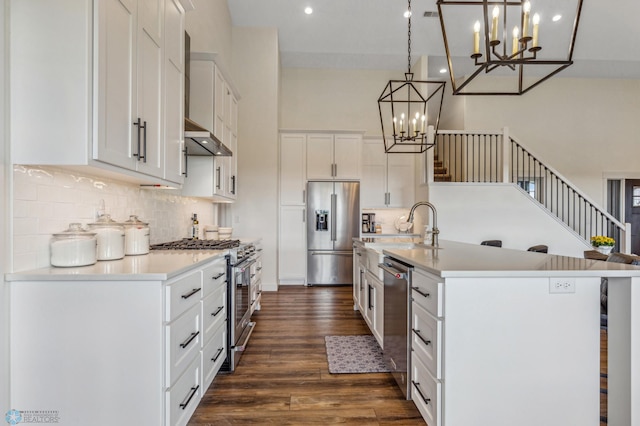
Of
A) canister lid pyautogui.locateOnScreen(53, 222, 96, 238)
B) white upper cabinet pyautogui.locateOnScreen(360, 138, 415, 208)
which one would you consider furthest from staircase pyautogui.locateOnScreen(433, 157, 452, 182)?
canister lid pyautogui.locateOnScreen(53, 222, 96, 238)

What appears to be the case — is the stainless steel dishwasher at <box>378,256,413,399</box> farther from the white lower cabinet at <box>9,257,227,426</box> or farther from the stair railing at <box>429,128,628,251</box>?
the stair railing at <box>429,128,628,251</box>

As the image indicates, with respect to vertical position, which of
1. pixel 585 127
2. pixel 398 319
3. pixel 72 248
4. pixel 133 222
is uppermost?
pixel 585 127

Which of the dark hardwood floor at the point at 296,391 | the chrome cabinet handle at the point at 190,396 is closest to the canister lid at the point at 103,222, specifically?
the chrome cabinet handle at the point at 190,396

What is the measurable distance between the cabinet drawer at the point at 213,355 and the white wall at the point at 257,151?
2.86m

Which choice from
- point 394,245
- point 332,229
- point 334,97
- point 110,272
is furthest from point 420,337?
point 334,97

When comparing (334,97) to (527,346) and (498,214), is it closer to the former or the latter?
(498,214)

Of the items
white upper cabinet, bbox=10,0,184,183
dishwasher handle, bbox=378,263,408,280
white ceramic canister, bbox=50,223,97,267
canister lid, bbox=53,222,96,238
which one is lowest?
dishwasher handle, bbox=378,263,408,280

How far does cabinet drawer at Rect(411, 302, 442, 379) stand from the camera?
160 centimetres

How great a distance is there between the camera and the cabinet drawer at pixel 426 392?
1.59 metres

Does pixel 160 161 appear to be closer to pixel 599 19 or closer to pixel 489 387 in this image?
pixel 489 387

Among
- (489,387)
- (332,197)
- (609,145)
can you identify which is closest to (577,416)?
(489,387)

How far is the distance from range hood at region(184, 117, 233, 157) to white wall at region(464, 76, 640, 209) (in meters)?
6.35

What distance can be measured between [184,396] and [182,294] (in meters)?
0.54

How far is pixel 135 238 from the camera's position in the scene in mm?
2146
